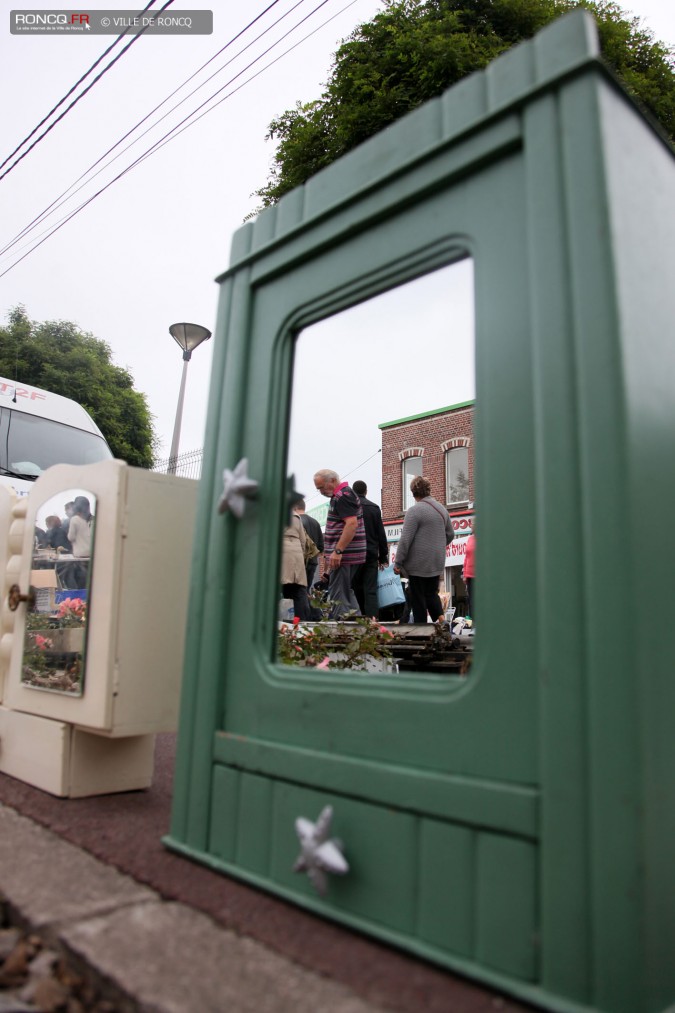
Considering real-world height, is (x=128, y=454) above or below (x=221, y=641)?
above

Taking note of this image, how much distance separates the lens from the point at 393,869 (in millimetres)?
1334

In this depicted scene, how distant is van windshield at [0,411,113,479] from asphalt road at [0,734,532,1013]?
5.08 meters

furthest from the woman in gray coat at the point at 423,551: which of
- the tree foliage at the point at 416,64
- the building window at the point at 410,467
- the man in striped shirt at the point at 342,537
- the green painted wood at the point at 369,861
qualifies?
the building window at the point at 410,467

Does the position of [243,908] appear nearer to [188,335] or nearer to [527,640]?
[527,640]

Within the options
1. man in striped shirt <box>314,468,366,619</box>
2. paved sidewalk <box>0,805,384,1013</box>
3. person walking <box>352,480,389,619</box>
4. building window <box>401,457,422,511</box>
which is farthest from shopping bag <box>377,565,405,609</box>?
building window <box>401,457,422,511</box>

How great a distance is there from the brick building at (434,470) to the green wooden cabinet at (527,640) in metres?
8.15

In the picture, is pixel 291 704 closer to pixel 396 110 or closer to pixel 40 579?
pixel 40 579

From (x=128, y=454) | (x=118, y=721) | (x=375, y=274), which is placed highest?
(x=128, y=454)

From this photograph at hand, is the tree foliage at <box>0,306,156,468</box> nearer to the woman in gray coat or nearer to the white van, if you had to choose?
the white van

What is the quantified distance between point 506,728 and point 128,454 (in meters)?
35.7

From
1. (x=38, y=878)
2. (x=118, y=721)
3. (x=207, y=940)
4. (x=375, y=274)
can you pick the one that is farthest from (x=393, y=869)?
(x=375, y=274)

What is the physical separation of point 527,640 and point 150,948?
0.91m

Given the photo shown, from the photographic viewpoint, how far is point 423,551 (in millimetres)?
5754

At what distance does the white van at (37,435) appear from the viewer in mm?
6980
